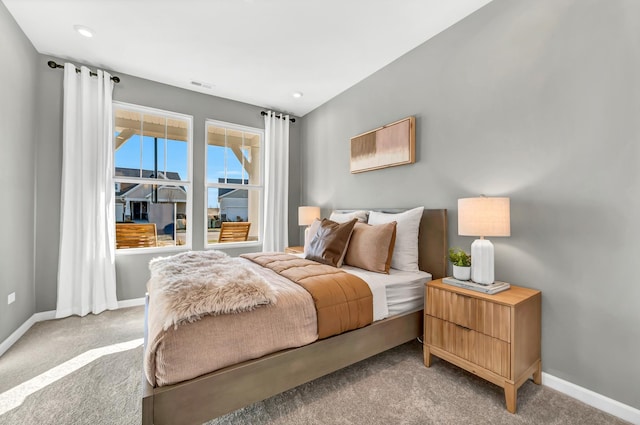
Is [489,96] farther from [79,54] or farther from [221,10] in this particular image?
[79,54]

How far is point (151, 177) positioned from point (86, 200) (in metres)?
0.74

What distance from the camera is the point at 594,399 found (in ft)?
5.34

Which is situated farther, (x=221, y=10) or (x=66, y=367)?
(x=221, y=10)

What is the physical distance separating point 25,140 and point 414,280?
3.79m

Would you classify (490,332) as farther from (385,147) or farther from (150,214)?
(150,214)

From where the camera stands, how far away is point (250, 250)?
4.23 metres

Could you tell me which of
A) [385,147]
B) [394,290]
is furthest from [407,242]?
[385,147]

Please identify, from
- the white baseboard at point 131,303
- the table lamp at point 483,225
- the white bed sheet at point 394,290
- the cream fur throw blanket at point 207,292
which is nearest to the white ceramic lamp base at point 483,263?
the table lamp at point 483,225

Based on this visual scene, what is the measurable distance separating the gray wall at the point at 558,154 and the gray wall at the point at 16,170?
11.9ft

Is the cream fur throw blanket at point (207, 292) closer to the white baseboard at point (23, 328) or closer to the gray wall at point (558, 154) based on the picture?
the white baseboard at point (23, 328)

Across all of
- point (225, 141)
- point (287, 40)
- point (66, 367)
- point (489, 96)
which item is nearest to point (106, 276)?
point (66, 367)

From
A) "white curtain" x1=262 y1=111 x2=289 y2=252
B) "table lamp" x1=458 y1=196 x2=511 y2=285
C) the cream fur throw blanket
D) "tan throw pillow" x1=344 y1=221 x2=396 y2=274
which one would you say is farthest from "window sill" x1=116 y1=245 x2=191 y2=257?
"table lamp" x1=458 y1=196 x2=511 y2=285

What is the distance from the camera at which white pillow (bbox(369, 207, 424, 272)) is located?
7.93 feet

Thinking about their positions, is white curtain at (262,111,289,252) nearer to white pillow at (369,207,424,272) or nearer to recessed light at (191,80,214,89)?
recessed light at (191,80,214,89)
